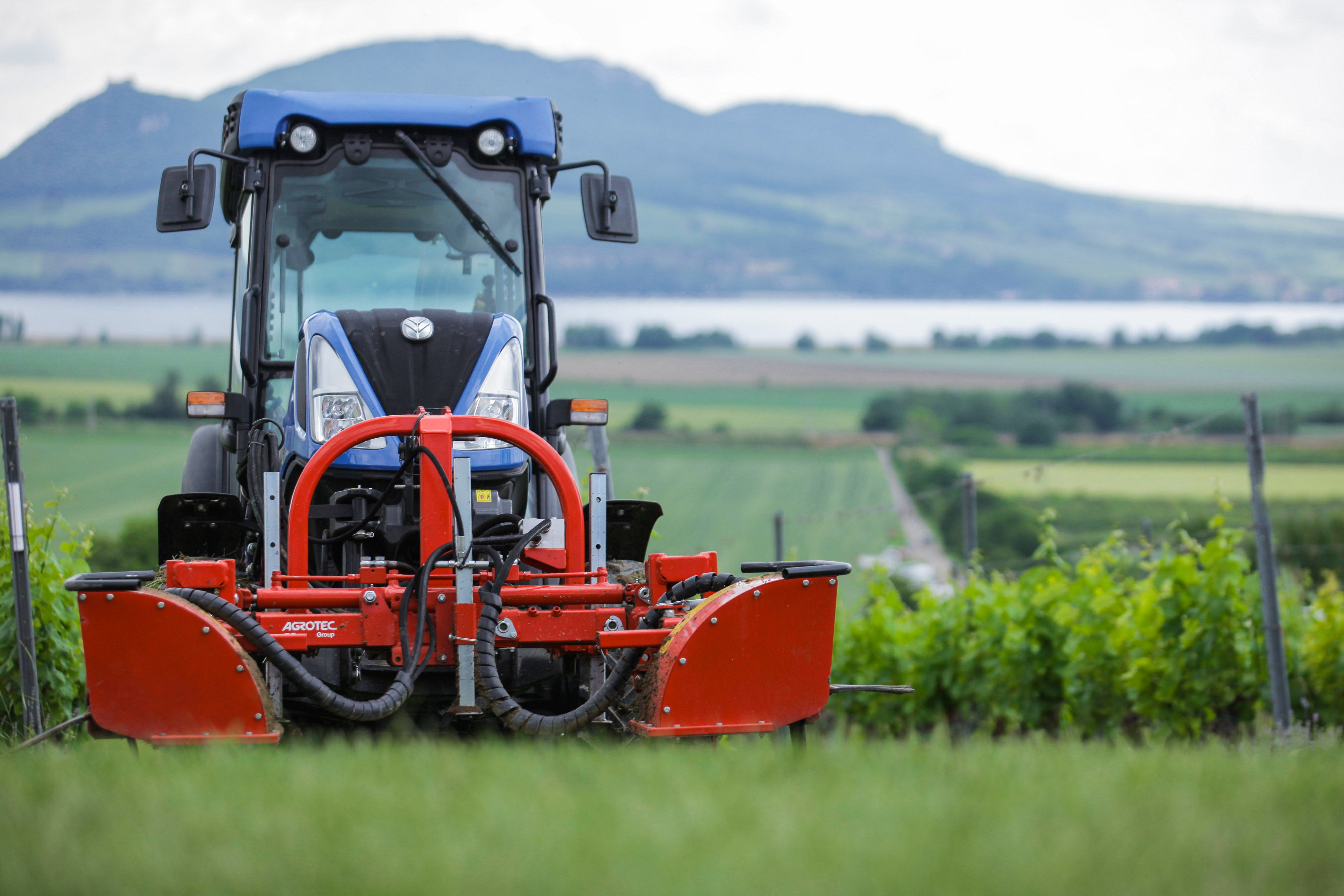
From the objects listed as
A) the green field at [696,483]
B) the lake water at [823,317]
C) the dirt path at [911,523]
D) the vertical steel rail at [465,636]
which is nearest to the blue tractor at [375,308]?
the vertical steel rail at [465,636]

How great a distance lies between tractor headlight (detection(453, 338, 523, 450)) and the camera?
5422 mm

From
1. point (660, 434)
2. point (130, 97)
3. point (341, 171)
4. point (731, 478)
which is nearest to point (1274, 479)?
point (731, 478)

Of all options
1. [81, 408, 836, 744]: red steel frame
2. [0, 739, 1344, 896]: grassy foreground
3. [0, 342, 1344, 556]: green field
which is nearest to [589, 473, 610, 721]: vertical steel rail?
[81, 408, 836, 744]: red steel frame

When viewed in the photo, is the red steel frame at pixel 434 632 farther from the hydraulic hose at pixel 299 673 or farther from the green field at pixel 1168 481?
the green field at pixel 1168 481

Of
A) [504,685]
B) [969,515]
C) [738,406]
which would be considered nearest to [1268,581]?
[969,515]

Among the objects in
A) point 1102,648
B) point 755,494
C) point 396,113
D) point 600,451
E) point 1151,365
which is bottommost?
point 755,494

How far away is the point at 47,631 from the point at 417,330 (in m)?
2.54

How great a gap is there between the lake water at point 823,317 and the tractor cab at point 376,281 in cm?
7855

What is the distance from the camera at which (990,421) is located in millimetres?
93062

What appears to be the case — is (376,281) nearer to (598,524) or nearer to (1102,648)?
(598,524)

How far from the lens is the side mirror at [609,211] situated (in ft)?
20.5

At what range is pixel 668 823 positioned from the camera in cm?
250

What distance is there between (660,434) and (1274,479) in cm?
3334

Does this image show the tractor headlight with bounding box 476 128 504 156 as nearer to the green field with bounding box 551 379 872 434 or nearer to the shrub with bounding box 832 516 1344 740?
the shrub with bounding box 832 516 1344 740
